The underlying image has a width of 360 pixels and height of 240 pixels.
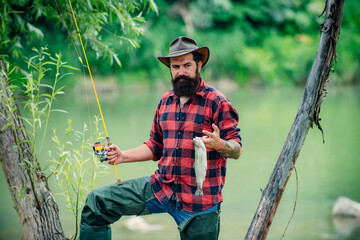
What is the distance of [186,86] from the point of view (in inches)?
103

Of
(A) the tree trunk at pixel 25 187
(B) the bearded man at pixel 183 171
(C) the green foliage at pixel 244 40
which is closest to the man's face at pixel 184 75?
(B) the bearded man at pixel 183 171

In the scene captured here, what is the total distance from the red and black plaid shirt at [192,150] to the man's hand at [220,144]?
73 millimetres

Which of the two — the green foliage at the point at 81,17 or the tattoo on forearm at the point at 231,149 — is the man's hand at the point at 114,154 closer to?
the tattoo on forearm at the point at 231,149

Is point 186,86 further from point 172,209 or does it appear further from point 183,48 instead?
point 172,209

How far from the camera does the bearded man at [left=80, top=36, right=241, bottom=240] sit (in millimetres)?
2572

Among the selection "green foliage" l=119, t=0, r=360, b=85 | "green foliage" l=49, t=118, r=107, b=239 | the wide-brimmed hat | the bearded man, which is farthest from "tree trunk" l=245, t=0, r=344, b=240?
"green foliage" l=119, t=0, r=360, b=85

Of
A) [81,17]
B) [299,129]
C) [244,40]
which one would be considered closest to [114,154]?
[299,129]

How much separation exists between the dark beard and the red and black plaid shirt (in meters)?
0.03

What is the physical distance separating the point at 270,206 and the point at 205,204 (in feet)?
1.46

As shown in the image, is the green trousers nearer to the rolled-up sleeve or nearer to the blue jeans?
the blue jeans

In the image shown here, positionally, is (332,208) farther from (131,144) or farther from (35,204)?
(131,144)

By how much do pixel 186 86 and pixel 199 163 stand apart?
1.62 feet

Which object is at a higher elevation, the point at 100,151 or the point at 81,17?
the point at 81,17

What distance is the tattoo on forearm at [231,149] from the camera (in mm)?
2422
